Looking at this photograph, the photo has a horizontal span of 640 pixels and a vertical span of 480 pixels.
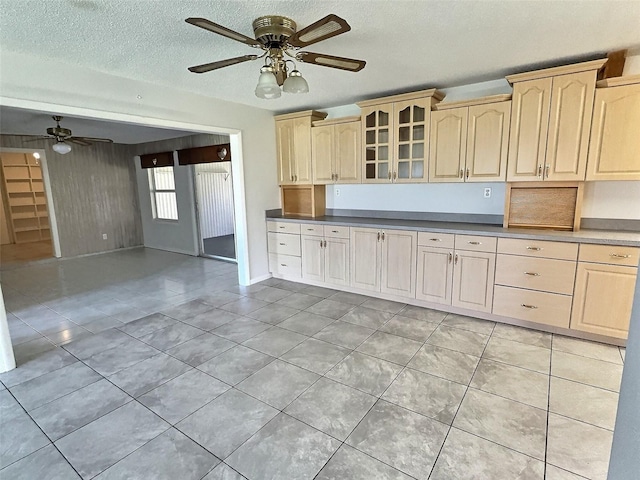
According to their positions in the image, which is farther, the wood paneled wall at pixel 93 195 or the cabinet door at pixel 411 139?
the wood paneled wall at pixel 93 195

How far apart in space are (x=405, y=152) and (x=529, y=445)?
285cm

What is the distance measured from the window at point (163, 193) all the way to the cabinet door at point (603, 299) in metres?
6.48

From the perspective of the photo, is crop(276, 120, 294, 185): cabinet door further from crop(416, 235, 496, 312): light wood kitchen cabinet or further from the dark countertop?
crop(416, 235, 496, 312): light wood kitchen cabinet

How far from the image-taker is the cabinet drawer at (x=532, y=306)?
9.37 ft

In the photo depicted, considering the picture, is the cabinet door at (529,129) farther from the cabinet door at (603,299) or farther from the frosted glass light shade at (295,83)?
the frosted glass light shade at (295,83)

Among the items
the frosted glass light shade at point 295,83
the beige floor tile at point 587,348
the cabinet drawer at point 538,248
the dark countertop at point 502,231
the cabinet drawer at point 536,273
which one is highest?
the frosted glass light shade at point 295,83

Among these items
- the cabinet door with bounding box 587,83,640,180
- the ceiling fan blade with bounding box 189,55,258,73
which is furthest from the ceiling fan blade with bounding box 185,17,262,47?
the cabinet door with bounding box 587,83,640,180

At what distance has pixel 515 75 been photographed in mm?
2949

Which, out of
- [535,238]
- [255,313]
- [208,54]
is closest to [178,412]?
[255,313]

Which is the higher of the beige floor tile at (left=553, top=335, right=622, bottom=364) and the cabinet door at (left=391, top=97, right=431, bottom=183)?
the cabinet door at (left=391, top=97, right=431, bottom=183)

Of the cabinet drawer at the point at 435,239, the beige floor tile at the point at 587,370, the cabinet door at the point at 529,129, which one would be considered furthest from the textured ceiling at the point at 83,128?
the beige floor tile at the point at 587,370

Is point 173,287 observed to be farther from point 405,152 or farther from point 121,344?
point 405,152

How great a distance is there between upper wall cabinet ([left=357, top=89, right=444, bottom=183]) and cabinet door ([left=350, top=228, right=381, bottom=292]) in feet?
2.18

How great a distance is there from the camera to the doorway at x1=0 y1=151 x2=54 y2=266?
24.6 feet
